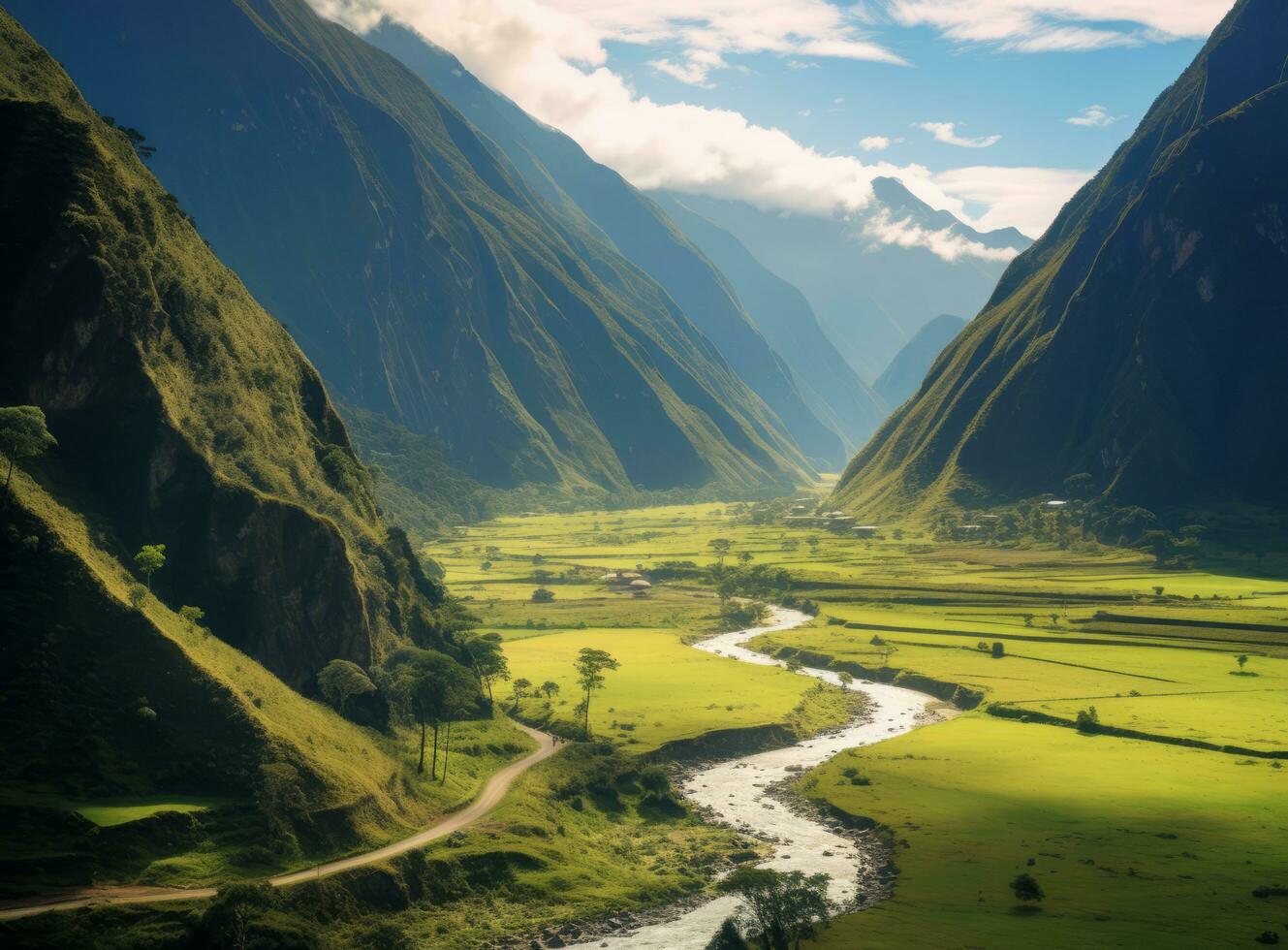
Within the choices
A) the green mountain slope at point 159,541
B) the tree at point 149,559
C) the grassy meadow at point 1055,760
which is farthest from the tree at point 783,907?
the tree at point 149,559

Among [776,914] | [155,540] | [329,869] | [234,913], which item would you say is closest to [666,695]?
[155,540]

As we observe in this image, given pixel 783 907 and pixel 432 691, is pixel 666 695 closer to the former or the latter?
pixel 432 691

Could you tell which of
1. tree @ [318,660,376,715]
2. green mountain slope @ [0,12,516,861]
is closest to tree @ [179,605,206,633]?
green mountain slope @ [0,12,516,861]

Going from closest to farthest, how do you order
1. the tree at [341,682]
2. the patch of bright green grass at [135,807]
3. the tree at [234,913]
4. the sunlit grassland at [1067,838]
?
the tree at [234,913], the patch of bright green grass at [135,807], the sunlit grassland at [1067,838], the tree at [341,682]

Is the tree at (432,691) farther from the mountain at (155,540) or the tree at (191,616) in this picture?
the tree at (191,616)

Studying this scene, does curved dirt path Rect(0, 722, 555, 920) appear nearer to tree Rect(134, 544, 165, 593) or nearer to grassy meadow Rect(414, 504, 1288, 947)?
grassy meadow Rect(414, 504, 1288, 947)

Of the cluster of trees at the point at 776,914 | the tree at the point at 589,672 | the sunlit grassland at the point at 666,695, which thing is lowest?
the cluster of trees at the point at 776,914

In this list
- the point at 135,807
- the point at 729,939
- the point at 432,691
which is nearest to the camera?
the point at 135,807
